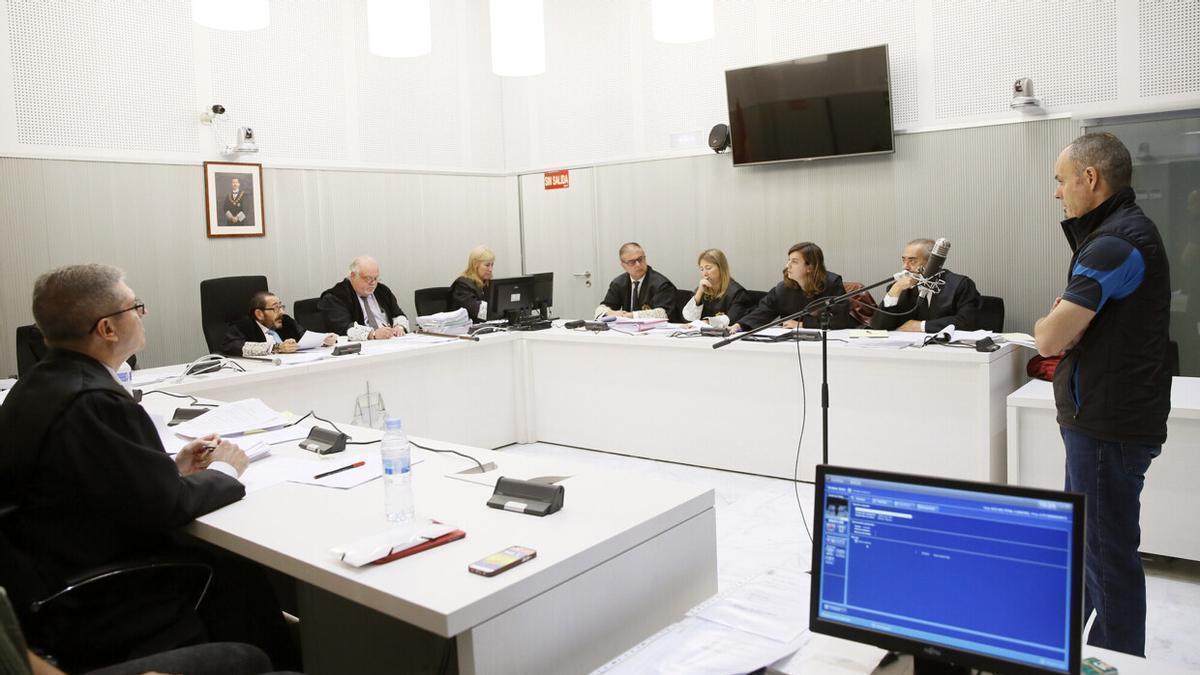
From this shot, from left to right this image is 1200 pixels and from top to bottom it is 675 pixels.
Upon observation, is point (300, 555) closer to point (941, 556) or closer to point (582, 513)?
point (582, 513)

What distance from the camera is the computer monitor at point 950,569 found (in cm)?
121

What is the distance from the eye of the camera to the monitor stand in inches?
52.2

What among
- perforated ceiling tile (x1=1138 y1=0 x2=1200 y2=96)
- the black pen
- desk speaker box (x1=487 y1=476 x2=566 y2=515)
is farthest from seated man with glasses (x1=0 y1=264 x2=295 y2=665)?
perforated ceiling tile (x1=1138 y1=0 x2=1200 y2=96)

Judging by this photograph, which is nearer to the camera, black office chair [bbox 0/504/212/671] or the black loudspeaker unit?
black office chair [bbox 0/504/212/671]

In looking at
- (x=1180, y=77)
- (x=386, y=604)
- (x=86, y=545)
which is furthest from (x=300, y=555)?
(x=1180, y=77)

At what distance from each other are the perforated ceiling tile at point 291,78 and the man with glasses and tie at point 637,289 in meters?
2.46

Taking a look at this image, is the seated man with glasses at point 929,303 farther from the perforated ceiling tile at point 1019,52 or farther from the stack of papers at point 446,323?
the stack of papers at point 446,323

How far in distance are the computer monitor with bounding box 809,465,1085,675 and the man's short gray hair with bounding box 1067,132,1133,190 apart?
1.47m

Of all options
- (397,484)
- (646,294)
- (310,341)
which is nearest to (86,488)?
(397,484)

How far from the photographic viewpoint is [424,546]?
1769 millimetres

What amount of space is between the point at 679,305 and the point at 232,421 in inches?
156

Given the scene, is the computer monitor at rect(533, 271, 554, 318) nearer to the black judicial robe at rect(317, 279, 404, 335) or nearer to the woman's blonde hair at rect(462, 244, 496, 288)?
the woman's blonde hair at rect(462, 244, 496, 288)

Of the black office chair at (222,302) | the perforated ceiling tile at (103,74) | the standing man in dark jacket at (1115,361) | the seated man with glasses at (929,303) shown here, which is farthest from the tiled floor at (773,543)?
the perforated ceiling tile at (103,74)

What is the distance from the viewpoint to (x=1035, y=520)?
1229 mm
